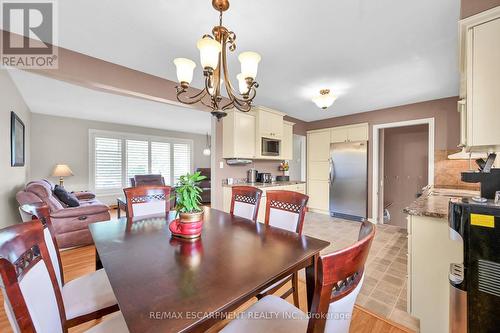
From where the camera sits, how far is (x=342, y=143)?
4.62 meters

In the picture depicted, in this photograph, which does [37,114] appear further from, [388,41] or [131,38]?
[388,41]

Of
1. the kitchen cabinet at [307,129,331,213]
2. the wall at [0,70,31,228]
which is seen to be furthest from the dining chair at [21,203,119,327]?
the kitchen cabinet at [307,129,331,213]

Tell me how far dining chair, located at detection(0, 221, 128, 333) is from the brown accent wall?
2704mm

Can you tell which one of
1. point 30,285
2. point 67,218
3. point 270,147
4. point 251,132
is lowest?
point 67,218

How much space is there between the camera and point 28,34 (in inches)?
75.4

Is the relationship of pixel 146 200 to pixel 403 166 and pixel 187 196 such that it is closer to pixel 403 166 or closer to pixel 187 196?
pixel 187 196

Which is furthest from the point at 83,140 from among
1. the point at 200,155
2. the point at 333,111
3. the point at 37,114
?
the point at 333,111

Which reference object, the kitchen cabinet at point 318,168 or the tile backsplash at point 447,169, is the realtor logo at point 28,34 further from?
the tile backsplash at point 447,169

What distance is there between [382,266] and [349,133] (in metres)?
2.96

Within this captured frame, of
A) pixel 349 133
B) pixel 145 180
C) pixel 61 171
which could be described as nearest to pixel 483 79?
pixel 349 133

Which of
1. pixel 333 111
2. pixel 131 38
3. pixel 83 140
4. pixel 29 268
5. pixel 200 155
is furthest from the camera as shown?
pixel 200 155

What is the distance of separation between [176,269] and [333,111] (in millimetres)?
4498

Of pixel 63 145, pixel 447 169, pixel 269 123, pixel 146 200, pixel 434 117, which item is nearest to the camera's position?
pixel 146 200

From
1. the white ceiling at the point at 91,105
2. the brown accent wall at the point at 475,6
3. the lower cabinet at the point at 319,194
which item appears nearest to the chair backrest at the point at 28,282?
the brown accent wall at the point at 475,6
